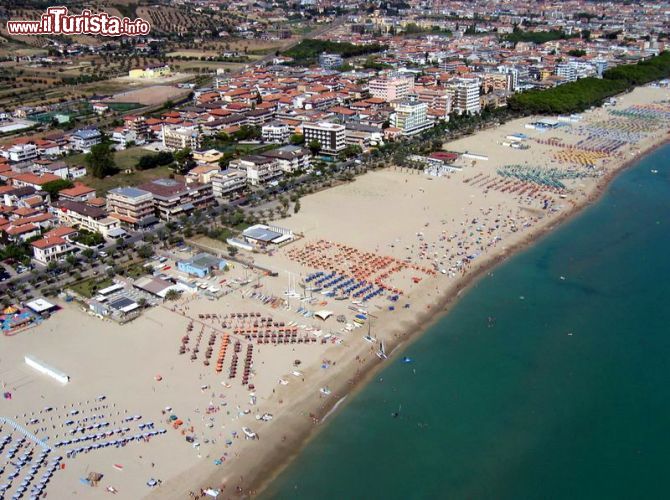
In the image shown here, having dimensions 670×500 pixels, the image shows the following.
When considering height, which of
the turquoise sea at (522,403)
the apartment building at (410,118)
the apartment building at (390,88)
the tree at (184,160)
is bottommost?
the turquoise sea at (522,403)

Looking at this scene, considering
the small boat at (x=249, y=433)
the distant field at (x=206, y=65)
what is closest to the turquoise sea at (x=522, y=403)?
the small boat at (x=249, y=433)

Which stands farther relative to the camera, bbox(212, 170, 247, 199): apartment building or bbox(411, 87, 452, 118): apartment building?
bbox(411, 87, 452, 118): apartment building

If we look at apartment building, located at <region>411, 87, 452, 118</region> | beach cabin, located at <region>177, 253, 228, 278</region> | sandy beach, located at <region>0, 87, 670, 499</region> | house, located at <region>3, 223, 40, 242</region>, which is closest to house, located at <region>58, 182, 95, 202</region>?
house, located at <region>3, 223, 40, 242</region>

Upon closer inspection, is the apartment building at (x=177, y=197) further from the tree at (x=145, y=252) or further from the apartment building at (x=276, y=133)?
the apartment building at (x=276, y=133)

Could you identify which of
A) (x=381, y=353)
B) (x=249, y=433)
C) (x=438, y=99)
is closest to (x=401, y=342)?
(x=381, y=353)

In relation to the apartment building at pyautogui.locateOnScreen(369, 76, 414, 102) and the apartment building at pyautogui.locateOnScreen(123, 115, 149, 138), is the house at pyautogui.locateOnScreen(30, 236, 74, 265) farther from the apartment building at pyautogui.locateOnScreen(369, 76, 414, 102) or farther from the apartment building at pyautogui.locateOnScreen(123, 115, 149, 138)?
the apartment building at pyautogui.locateOnScreen(369, 76, 414, 102)

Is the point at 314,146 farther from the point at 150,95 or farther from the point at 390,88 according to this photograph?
the point at 150,95
